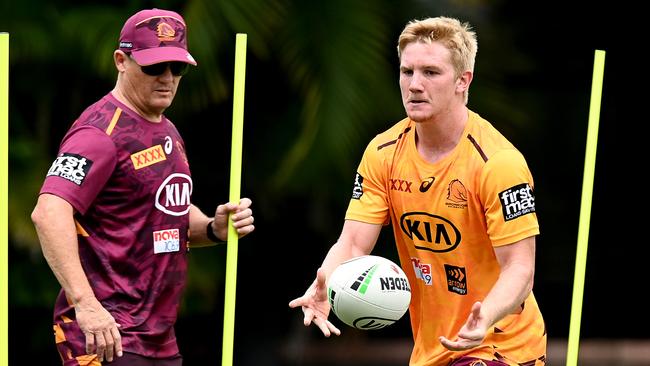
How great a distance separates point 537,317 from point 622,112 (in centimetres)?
742

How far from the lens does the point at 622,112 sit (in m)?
14.2

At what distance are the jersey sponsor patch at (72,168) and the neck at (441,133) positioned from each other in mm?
1679


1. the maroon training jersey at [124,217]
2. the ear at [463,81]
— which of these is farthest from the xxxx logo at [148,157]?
the ear at [463,81]

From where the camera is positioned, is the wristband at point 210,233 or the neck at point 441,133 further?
the wristband at point 210,233

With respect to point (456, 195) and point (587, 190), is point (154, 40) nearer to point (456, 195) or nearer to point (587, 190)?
point (456, 195)

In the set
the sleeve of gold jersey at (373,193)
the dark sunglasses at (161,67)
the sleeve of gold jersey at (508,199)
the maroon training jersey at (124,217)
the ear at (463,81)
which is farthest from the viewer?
the sleeve of gold jersey at (373,193)

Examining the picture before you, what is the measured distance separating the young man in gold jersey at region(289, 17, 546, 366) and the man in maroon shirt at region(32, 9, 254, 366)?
712 millimetres

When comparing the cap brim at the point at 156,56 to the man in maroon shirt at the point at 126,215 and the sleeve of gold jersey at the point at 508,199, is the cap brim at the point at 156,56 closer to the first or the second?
the man in maroon shirt at the point at 126,215

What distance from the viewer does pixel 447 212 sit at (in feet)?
22.9

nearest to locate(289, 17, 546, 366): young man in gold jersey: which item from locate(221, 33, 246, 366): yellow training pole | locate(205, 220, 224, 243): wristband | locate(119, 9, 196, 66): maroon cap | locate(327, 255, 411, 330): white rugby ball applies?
locate(327, 255, 411, 330): white rugby ball

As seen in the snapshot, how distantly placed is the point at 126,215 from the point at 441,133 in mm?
1639

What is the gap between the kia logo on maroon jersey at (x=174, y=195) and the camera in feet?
23.4

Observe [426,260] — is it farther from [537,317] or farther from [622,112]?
[622,112]

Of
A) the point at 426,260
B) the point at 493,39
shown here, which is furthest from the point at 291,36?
the point at 426,260
